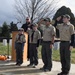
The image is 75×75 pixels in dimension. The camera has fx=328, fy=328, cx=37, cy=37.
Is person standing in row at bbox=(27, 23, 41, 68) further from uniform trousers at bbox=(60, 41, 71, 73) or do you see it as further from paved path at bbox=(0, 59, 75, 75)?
uniform trousers at bbox=(60, 41, 71, 73)

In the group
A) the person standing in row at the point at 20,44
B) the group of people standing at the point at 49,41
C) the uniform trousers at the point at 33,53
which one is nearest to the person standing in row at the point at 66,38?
the group of people standing at the point at 49,41

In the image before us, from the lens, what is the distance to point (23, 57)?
1463 centimetres

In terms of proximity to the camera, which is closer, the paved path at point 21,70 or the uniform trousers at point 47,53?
the paved path at point 21,70

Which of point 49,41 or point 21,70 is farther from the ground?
point 49,41

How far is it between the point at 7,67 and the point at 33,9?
900 inches

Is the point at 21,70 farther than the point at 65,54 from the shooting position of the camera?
Yes

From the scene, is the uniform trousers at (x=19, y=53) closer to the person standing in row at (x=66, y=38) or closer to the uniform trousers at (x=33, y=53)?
the uniform trousers at (x=33, y=53)

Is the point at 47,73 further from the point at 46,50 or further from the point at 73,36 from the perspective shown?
the point at 73,36

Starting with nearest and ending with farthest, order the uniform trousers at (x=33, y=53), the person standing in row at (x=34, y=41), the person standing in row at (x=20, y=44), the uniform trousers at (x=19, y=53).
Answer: the person standing in row at (x=34, y=41) < the uniform trousers at (x=33, y=53) < the person standing in row at (x=20, y=44) < the uniform trousers at (x=19, y=53)

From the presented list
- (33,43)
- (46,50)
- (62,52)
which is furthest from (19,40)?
(62,52)

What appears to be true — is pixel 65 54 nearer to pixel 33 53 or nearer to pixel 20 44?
pixel 33 53

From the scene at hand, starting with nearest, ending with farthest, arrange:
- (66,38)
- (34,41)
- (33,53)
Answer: (66,38) < (34,41) < (33,53)

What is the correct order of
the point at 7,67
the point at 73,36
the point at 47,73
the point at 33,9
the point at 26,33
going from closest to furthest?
1. the point at 73,36
2. the point at 47,73
3. the point at 7,67
4. the point at 26,33
5. the point at 33,9

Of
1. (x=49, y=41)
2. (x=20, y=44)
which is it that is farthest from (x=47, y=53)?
(x=20, y=44)
